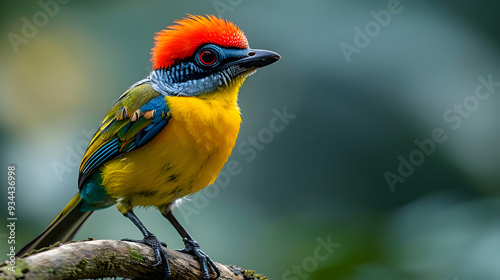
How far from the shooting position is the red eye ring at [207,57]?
388cm

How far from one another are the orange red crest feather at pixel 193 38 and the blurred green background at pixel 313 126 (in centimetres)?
152

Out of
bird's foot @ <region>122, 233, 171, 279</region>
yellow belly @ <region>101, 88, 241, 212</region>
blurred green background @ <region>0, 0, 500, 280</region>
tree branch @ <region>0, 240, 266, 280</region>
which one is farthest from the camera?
blurred green background @ <region>0, 0, 500, 280</region>

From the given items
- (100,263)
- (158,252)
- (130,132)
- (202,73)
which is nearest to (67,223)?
(130,132)

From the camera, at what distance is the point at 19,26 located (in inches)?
236

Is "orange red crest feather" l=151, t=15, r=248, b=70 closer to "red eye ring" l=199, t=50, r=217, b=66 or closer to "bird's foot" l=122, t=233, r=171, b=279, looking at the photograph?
"red eye ring" l=199, t=50, r=217, b=66

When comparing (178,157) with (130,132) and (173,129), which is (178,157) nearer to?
(173,129)

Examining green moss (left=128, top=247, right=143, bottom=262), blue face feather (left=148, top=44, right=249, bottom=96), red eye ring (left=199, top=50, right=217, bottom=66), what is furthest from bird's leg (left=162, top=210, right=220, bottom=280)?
red eye ring (left=199, top=50, right=217, bottom=66)

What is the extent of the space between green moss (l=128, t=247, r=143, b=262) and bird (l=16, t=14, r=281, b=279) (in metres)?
0.21

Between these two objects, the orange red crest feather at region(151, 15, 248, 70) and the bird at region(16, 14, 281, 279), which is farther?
the orange red crest feather at region(151, 15, 248, 70)

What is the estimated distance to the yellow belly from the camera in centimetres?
363

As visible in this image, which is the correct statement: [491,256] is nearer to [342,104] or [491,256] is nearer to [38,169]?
[342,104]

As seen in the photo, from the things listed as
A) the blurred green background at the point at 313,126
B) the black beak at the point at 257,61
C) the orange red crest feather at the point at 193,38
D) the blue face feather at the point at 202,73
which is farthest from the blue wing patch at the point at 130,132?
the blurred green background at the point at 313,126

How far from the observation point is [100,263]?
297cm

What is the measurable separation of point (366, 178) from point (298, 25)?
6.23 feet
